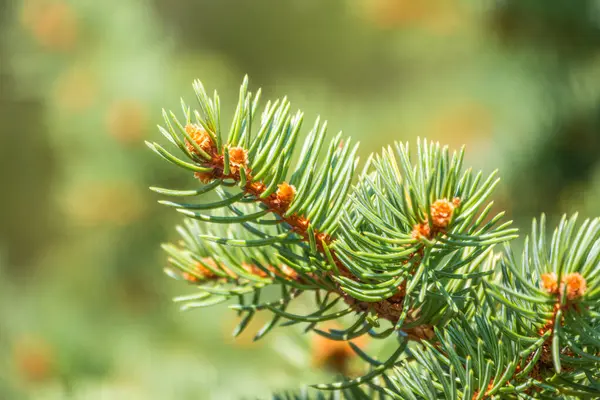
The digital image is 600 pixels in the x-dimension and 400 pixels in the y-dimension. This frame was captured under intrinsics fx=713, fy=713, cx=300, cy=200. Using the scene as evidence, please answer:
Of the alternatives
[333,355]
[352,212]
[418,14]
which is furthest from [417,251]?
[418,14]

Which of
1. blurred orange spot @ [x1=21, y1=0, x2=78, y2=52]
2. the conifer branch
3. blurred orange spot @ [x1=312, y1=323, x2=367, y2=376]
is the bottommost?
blurred orange spot @ [x1=312, y1=323, x2=367, y2=376]

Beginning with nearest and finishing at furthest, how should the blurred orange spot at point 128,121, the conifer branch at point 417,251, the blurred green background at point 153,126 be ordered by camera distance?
1. the conifer branch at point 417,251
2. the blurred green background at point 153,126
3. the blurred orange spot at point 128,121

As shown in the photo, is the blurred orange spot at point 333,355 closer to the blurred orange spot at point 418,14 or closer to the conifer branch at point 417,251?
the conifer branch at point 417,251

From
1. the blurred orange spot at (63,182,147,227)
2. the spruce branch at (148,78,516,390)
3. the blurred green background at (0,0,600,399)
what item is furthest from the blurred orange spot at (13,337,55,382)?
the spruce branch at (148,78,516,390)

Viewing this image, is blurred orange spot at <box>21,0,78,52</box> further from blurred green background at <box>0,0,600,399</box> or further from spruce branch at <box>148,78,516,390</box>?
spruce branch at <box>148,78,516,390</box>

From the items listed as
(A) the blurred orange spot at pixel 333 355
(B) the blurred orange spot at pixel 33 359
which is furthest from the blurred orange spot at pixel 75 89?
(A) the blurred orange spot at pixel 333 355

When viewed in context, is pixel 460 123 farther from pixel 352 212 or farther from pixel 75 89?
pixel 352 212
